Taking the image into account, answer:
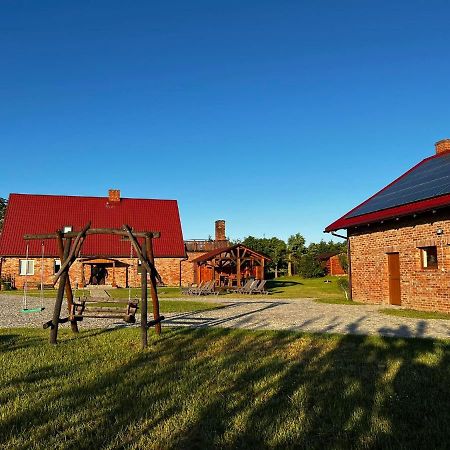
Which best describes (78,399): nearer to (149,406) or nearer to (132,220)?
(149,406)

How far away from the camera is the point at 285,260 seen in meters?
53.2

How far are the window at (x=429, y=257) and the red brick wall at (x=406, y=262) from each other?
134 mm

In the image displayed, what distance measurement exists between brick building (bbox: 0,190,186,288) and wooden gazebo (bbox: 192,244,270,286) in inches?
165

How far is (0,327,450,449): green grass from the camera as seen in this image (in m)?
3.80

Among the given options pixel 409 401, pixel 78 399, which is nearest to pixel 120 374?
pixel 78 399

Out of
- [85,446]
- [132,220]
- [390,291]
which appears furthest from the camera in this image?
[132,220]

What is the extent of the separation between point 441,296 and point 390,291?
2.77m

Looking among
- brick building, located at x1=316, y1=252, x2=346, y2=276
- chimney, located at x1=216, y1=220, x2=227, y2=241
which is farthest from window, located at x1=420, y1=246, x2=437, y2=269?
→ brick building, located at x1=316, y1=252, x2=346, y2=276

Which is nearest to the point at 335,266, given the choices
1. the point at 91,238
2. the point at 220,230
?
the point at 220,230

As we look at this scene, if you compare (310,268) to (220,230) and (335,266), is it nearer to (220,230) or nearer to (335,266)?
(335,266)

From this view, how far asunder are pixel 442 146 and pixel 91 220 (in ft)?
78.7

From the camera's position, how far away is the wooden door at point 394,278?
1619 cm

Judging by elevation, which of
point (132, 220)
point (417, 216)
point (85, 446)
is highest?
point (132, 220)

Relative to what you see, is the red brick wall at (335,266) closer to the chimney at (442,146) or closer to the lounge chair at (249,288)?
the lounge chair at (249,288)
